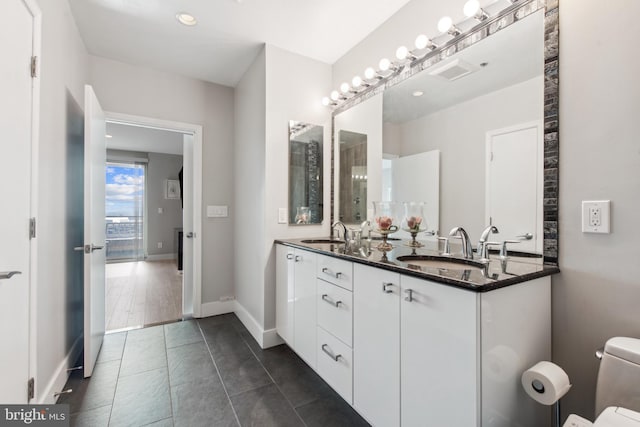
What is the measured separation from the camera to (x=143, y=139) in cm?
546

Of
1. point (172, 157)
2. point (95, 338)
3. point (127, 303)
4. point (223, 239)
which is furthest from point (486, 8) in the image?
point (172, 157)

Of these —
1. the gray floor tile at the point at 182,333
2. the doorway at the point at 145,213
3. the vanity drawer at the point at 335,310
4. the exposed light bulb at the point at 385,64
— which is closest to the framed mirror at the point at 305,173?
the exposed light bulb at the point at 385,64

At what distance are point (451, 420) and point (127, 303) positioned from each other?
3.71m

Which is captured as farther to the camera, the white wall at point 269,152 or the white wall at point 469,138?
the white wall at point 269,152

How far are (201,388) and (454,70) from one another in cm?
244

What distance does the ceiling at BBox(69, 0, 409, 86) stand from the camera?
195 cm

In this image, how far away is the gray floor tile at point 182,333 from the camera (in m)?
2.46

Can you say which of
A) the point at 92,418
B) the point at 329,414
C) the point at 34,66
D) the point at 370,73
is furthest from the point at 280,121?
the point at 92,418

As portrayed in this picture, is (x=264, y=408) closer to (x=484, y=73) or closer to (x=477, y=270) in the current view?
(x=477, y=270)

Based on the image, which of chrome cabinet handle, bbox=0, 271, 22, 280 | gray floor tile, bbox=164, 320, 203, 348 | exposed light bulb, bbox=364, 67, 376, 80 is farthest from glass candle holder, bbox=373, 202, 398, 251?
gray floor tile, bbox=164, 320, 203, 348

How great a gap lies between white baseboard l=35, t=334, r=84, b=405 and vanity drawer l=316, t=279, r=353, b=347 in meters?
1.50

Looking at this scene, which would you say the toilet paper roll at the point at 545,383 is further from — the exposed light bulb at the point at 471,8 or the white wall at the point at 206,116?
the white wall at the point at 206,116

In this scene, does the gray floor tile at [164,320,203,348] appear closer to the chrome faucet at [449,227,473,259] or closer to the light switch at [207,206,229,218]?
the light switch at [207,206,229,218]

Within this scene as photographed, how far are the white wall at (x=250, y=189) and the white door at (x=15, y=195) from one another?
1.38 meters
